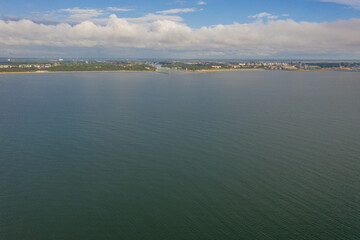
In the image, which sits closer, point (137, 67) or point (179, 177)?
point (179, 177)

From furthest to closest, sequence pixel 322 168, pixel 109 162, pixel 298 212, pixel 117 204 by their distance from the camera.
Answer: pixel 109 162
pixel 322 168
pixel 117 204
pixel 298 212

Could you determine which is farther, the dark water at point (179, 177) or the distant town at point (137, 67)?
the distant town at point (137, 67)

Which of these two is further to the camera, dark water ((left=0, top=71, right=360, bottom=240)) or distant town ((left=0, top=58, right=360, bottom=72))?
distant town ((left=0, top=58, right=360, bottom=72))

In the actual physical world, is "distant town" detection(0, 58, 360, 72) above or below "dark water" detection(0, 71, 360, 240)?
above

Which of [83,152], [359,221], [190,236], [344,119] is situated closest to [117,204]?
[190,236]

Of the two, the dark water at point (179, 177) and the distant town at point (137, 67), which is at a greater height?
the distant town at point (137, 67)

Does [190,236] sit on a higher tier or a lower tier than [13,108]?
lower

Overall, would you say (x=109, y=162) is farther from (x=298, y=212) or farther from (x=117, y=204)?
(x=298, y=212)

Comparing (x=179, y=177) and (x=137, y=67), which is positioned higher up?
(x=137, y=67)
